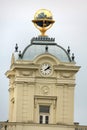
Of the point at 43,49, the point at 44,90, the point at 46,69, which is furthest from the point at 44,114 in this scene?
the point at 43,49

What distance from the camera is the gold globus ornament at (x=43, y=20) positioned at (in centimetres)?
11025

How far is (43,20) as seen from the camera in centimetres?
11019

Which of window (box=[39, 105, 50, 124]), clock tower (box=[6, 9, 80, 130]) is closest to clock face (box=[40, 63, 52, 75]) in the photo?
clock tower (box=[6, 9, 80, 130])

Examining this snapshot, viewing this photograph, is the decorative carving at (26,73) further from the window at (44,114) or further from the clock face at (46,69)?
the window at (44,114)

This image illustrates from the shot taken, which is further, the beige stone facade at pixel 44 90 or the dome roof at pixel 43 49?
the dome roof at pixel 43 49

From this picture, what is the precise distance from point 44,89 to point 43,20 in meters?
6.58

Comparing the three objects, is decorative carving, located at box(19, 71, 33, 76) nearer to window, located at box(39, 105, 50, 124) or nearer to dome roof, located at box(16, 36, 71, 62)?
dome roof, located at box(16, 36, 71, 62)

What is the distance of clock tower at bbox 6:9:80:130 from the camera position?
108250mm

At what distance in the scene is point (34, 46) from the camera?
109875mm

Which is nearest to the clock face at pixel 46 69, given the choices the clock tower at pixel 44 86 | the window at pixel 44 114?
the clock tower at pixel 44 86

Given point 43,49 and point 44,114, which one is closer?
point 44,114

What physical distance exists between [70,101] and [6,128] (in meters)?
6.43

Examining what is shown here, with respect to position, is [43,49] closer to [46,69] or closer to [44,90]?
[46,69]

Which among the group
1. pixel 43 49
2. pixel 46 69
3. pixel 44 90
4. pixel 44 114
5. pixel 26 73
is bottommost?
pixel 44 114
